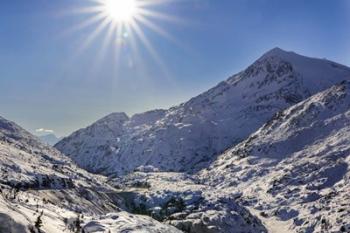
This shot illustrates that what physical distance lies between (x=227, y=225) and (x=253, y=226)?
19944mm

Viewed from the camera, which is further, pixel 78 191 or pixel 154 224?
pixel 78 191

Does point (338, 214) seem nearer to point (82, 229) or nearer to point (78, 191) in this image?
point (78, 191)

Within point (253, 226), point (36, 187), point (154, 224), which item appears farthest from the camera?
point (253, 226)

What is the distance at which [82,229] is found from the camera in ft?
173

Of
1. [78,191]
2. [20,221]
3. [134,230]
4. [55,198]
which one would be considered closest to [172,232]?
[134,230]

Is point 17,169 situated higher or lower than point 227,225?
higher

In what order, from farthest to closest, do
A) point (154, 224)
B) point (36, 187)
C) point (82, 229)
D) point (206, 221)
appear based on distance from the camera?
1. point (206, 221)
2. point (36, 187)
3. point (154, 224)
4. point (82, 229)

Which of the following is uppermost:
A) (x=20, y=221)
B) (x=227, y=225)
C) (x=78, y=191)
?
(x=78, y=191)

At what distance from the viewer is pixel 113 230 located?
2296 inches

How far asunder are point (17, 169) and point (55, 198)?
119 feet

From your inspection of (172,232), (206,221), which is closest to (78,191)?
(206,221)

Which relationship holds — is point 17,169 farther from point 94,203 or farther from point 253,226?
point 253,226

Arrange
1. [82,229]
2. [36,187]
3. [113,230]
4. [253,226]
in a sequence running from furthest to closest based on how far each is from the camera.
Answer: [253,226], [36,187], [113,230], [82,229]

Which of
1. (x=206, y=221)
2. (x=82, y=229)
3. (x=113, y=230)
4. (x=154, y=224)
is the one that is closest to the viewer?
(x=82, y=229)
